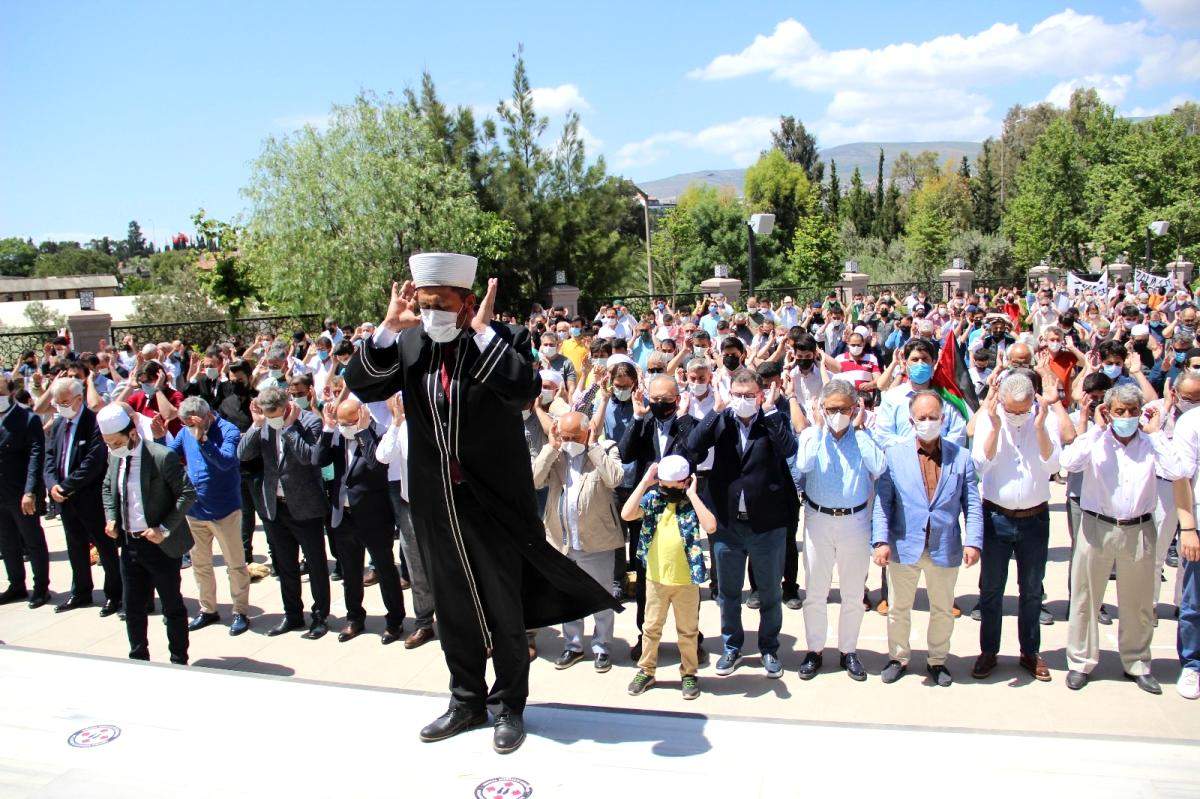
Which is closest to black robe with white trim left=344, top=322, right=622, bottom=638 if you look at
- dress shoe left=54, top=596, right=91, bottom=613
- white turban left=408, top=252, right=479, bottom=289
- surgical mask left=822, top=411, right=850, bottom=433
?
white turban left=408, top=252, right=479, bottom=289

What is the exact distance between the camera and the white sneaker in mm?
4887

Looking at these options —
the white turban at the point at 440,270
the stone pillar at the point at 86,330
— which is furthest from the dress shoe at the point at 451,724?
the stone pillar at the point at 86,330

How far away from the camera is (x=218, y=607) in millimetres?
7332

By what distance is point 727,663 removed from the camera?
5520mm

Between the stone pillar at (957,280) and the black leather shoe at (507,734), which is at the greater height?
the stone pillar at (957,280)

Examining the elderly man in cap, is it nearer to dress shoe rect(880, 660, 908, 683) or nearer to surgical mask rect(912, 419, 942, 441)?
surgical mask rect(912, 419, 942, 441)

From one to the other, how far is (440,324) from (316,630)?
4106 millimetres

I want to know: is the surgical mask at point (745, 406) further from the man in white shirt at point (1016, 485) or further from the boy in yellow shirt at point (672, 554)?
the man in white shirt at point (1016, 485)

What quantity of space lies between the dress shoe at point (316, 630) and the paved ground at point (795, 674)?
70 mm

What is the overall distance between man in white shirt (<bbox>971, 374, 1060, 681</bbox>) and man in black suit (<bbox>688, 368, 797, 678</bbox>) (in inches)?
45.4

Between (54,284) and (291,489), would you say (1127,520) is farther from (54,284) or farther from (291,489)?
(54,284)

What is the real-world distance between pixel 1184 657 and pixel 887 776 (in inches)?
120

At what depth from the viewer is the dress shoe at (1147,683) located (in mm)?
4973

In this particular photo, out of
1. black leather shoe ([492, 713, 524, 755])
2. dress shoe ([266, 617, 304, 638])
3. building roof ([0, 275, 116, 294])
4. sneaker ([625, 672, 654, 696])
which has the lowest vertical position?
dress shoe ([266, 617, 304, 638])
